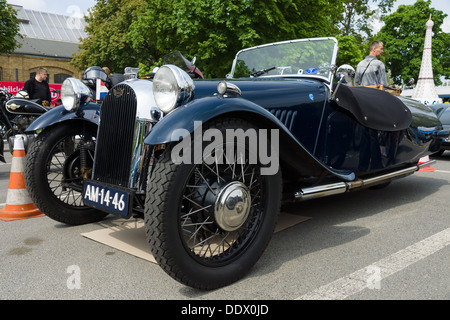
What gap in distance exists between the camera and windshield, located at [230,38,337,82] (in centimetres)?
360

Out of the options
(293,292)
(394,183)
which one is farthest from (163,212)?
(394,183)

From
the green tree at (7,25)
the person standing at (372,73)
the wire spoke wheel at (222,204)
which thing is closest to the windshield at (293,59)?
the wire spoke wheel at (222,204)

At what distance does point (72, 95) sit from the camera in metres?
3.25

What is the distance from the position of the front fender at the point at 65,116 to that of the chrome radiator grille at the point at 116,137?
1.67ft

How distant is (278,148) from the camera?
252 cm

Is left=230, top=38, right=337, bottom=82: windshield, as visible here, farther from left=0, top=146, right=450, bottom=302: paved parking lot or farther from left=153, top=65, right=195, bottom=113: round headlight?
left=153, top=65, right=195, bottom=113: round headlight

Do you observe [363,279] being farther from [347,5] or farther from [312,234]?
[347,5]

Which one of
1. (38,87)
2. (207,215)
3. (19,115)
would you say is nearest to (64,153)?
(207,215)

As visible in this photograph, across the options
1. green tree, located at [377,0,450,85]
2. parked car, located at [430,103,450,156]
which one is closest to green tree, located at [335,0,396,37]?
green tree, located at [377,0,450,85]

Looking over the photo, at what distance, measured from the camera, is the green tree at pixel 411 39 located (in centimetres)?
3703

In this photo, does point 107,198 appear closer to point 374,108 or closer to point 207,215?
point 207,215

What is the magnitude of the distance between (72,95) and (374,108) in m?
2.83
